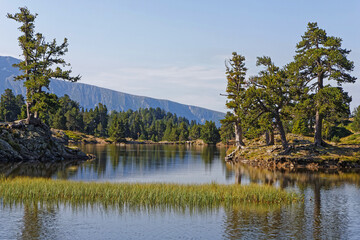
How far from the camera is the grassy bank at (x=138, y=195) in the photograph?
28656 millimetres

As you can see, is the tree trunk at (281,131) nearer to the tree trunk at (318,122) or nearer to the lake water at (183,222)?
the tree trunk at (318,122)

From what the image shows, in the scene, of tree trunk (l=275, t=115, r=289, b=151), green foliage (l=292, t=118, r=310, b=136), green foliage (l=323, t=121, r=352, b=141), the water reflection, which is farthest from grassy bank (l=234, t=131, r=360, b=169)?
green foliage (l=323, t=121, r=352, b=141)

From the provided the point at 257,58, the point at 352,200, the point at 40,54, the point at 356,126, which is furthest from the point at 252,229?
the point at 356,126

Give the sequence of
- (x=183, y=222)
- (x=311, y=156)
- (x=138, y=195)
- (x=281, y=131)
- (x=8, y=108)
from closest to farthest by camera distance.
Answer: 1. (x=183, y=222)
2. (x=138, y=195)
3. (x=311, y=156)
4. (x=281, y=131)
5. (x=8, y=108)

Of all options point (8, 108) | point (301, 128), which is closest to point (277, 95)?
point (301, 128)

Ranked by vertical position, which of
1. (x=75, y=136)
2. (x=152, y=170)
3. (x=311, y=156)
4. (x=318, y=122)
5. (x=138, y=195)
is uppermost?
(x=318, y=122)

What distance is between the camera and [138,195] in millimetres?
29375

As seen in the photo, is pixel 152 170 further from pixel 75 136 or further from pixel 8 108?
pixel 8 108

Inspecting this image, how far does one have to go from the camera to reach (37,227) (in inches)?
858

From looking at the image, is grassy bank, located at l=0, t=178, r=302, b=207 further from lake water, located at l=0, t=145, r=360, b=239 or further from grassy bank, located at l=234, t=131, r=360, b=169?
grassy bank, located at l=234, t=131, r=360, b=169

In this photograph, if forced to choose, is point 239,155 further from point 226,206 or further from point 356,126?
point 356,126

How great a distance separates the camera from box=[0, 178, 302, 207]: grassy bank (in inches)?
1128

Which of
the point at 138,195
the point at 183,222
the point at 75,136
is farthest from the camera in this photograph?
the point at 75,136

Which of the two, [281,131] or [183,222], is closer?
[183,222]
